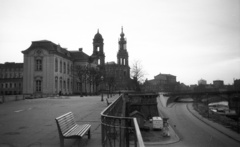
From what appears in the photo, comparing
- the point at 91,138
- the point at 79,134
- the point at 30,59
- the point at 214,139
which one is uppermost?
the point at 30,59

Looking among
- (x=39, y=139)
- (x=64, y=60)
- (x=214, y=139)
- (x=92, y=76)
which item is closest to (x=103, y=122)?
(x=39, y=139)

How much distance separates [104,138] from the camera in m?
5.03

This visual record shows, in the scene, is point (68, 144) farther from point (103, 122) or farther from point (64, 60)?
point (64, 60)

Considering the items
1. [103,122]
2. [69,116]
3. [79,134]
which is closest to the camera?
[103,122]

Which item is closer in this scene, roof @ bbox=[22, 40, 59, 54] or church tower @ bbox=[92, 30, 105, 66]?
roof @ bbox=[22, 40, 59, 54]

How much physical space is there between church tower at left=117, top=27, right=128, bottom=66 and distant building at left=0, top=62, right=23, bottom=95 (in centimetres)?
4022

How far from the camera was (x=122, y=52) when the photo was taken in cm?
8825

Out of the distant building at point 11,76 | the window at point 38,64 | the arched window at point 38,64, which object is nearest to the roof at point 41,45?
the arched window at point 38,64

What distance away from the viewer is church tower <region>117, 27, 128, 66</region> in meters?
88.2

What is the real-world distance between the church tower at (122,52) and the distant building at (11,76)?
40.2m

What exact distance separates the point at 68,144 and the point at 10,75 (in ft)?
302

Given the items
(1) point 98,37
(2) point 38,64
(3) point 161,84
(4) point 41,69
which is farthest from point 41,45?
(3) point 161,84

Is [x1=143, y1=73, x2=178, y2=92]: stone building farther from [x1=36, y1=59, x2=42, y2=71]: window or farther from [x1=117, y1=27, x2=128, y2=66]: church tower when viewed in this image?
[x1=36, y1=59, x2=42, y2=71]: window

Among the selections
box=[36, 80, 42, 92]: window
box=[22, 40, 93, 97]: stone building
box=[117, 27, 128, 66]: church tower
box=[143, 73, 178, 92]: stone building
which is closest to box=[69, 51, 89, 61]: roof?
box=[22, 40, 93, 97]: stone building
